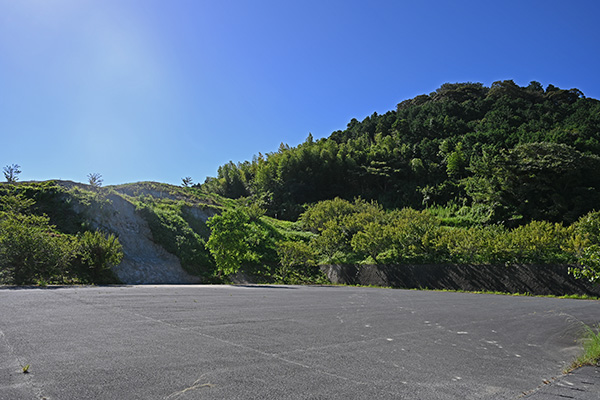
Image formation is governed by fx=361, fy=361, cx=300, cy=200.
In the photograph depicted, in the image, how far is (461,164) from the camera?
43344 mm

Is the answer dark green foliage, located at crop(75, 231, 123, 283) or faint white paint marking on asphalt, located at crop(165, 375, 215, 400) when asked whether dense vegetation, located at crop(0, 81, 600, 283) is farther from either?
faint white paint marking on asphalt, located at crop(165, 375, 215, 400)

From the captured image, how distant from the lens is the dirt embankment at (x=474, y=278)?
56.4ft

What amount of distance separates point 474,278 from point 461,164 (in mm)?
26508

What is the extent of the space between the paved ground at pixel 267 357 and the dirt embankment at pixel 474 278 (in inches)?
463

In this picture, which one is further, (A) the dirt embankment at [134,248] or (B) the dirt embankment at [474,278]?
(A) the dirt embankment at [134,248]

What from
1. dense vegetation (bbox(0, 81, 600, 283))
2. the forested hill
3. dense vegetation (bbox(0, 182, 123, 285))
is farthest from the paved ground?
the forested hill

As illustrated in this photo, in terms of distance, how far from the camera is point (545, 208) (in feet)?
94.7

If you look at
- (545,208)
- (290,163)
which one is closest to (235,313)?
(545,208)

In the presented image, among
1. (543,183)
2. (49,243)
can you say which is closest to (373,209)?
(543,183)

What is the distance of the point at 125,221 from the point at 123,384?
25.2 meters

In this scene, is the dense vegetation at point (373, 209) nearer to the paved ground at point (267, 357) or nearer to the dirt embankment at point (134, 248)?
the dirt embankment at point (134, 248)

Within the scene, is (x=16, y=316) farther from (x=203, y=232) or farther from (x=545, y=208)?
(x=545, y=208)

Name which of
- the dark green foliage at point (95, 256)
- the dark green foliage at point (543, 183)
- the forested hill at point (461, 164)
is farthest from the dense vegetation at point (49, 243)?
the dark green foliage at point (543, 183)

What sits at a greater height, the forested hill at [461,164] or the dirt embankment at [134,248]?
the forested hill at [461,164]
